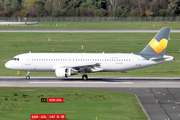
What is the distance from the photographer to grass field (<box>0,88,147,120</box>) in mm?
27688

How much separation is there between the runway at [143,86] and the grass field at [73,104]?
1416mm

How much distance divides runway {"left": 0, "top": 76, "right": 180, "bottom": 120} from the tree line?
431 feet

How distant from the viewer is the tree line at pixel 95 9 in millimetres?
175663

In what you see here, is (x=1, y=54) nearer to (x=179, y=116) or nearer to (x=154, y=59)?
(x=154, y=59)

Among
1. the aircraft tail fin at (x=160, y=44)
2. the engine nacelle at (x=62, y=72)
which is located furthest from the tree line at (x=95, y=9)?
the engine nacelle at (x=62, y=72)

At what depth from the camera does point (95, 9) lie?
184375 millimetres

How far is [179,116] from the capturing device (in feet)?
90.3

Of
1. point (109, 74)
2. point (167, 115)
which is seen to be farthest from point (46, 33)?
point (167, 115)

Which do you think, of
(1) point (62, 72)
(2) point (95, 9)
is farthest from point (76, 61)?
(2) point (95, 9)

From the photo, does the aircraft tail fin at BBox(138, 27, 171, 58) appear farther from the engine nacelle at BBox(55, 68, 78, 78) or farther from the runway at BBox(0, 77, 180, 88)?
the engine nacelle at BBox(55, 68, 78, 78)

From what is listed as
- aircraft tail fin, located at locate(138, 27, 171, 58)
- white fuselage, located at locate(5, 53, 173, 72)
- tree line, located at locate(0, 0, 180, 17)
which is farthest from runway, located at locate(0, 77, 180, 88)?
tree line, located at locate(0, 0, 180, 17)

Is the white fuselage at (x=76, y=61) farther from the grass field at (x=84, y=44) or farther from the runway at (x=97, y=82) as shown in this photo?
the grass field at (x=84, y=44)

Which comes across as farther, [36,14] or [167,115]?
[36,14]

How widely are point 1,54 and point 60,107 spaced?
44448 mm
